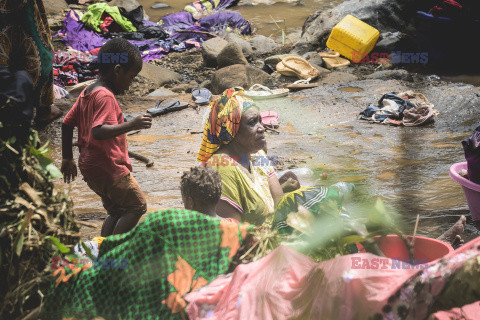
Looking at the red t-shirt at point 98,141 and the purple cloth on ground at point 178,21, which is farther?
the purple cloth on ground at point 178,21

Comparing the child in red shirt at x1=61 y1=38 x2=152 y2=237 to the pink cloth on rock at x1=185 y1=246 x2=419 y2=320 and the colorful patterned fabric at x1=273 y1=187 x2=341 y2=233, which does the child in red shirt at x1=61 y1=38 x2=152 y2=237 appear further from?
the pink cloth on rock at x1=185 y1=246 x2=419 y2=320

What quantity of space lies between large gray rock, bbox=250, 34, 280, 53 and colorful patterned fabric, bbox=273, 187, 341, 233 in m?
9.35

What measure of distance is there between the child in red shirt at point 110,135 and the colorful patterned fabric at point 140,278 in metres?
1.20

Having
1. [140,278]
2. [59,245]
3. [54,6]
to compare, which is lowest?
[54,6]

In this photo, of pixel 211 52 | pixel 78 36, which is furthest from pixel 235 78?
pixel 78 36

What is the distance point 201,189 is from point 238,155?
759mm

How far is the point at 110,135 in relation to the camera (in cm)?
297

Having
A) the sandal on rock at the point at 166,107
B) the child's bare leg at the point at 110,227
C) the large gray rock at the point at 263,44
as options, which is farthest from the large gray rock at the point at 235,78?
the child's bare leg at the point at 110,227

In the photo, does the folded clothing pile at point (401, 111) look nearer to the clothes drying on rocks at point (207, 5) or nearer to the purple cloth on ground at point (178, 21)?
the purple cloth on ground at point (178, 21)


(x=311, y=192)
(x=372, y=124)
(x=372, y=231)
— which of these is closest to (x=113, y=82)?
(x=311, y=192)

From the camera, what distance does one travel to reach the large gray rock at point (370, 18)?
11.4 meters

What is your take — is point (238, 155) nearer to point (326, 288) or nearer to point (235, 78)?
point (326, 288)

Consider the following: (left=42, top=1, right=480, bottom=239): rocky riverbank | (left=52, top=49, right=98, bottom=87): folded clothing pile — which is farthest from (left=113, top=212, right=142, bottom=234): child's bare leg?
(left=52, top=49, right=98, bottom=87): folded clothing pile

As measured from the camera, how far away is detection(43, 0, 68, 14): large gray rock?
13344mm
